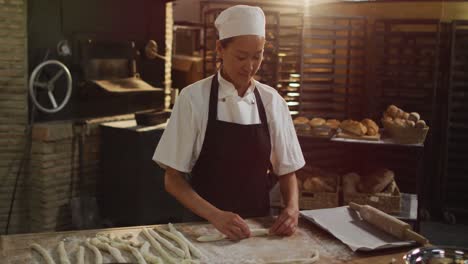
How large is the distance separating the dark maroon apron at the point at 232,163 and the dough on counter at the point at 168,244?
37 cm

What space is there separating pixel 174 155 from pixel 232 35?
0.56 meters

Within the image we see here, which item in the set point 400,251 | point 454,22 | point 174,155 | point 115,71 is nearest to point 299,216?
point 400,251

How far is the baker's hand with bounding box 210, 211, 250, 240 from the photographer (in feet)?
6.40

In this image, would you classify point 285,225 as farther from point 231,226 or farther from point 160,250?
point 160,250

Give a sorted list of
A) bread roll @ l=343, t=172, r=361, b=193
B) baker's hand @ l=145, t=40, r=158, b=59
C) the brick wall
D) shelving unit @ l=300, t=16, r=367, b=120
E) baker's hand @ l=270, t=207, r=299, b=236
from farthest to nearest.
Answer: baker's hand @ l=145, t=40, r=158, b=59, shelving unit @ l=300, t=16, r=367, b=120, the brick wall, bread roll @ l=343, t=172, r=361, b=193, baker's hand @ l=270, t=207, r=299, b=236

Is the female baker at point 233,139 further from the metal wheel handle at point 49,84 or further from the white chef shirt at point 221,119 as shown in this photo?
the metal wheel handle at point 49,84

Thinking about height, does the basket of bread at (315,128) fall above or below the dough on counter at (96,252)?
above

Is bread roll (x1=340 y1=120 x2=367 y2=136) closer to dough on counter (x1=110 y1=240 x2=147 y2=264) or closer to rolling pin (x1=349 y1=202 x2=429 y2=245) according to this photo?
rolling pin (x1=349 y1=202 x2=429 y2=245)

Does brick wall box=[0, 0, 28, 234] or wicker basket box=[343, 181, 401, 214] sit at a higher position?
brick wall box=[0, 0, 28, 234]

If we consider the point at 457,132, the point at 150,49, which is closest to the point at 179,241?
the point at 150,49

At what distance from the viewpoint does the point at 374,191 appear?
12.4 ft

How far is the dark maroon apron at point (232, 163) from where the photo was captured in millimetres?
2225

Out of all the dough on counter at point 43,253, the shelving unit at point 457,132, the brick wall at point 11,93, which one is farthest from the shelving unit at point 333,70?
the dough on counter at point 43,253

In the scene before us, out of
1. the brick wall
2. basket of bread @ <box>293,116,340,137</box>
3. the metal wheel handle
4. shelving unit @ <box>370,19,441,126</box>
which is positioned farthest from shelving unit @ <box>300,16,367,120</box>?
the brick wall
